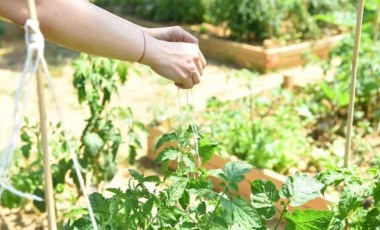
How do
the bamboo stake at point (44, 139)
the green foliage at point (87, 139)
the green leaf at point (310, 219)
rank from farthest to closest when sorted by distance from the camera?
1. the green foliage at point (87, 139)
2. the green leaf at point (310, 219)
3. the bamboo stake at point (44, 139)

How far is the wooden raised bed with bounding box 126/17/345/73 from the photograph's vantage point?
229 inches

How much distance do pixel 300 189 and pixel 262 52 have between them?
4.16 meters

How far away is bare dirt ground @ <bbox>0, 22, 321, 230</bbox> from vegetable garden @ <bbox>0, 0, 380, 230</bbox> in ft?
0.71

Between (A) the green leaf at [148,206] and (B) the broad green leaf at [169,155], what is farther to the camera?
(B) the broad green leaf at [169,155]

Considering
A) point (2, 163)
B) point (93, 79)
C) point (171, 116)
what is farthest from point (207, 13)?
point (2, 163)

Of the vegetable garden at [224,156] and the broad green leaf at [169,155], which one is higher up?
the broad green leaf at [169,155]

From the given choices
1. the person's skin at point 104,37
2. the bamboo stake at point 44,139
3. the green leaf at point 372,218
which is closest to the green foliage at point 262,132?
the green leaf at point 372,218

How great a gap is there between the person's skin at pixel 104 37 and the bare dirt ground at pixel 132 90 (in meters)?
1.97

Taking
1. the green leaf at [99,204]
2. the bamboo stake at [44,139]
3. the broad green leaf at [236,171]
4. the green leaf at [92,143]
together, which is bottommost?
the green leaf at [92,143]

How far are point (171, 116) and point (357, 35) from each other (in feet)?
6.76

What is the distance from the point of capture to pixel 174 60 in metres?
1.72

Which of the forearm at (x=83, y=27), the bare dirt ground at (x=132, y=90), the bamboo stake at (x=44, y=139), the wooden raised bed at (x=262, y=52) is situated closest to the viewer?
the bamboo stake at (x=44, y=139)

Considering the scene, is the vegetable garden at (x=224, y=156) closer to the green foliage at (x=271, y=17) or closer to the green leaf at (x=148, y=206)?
the green leaf at (x=148, y=206)

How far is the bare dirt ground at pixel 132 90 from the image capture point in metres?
4.51
